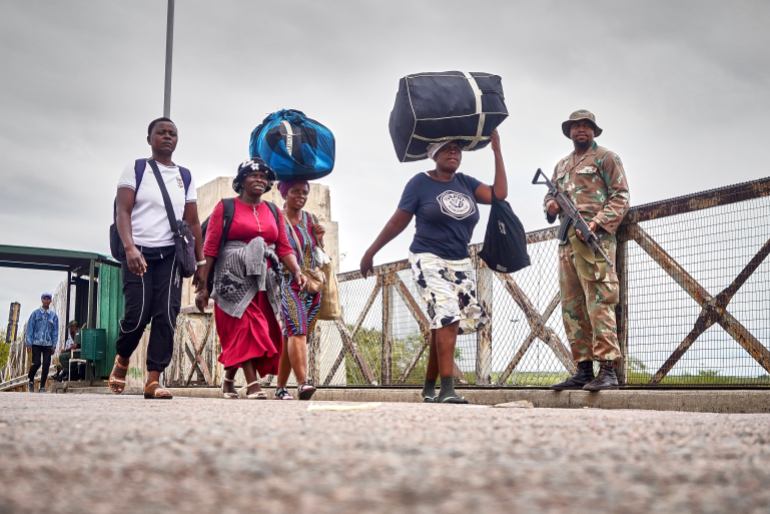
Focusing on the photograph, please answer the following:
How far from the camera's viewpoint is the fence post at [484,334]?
7949mm

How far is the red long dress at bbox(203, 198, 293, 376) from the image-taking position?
21.1 ft

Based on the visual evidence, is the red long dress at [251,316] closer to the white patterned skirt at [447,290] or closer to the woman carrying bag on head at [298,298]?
the woman carrying bag on head at [298,298]

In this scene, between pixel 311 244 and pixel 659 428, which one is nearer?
pixel 659 428

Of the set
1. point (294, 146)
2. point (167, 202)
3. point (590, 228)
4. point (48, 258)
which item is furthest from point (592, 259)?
point (48, 258)

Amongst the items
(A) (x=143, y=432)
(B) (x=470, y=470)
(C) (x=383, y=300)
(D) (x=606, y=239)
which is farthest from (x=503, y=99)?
(B) (x=470, y=470)

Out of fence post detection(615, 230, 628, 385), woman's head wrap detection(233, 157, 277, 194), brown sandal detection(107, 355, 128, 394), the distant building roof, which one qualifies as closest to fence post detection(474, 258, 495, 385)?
fence post detection(615, 230, 628, 385)

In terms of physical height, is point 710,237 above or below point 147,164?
below

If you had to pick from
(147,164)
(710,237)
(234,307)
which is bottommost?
(234,307)

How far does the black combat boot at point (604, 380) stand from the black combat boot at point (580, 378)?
18 cm

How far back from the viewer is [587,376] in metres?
6.28

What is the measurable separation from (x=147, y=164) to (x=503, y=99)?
2.49m

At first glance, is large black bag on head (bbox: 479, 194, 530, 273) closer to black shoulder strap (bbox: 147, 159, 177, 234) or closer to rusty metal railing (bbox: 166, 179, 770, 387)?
rusty metal railing (bbox: 166, 179, 770, 387)

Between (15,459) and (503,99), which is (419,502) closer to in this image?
(15,459)

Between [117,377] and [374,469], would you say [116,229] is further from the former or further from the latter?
[374,469]
